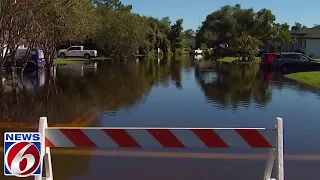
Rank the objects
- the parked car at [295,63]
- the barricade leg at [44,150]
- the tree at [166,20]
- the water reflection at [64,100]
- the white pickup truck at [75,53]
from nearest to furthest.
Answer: the barricade leg at [44,150] → the water reflection at [64,100] → the parked car at [295,63] → the white pickup truck at [75,53] → the tree at [166,20]

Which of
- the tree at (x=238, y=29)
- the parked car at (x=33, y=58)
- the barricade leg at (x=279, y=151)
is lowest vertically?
the barricade leg at (x=279, y=151)

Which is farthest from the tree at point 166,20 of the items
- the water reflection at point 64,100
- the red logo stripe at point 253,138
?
the red logo stripe at point 253,138

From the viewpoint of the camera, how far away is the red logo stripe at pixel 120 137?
4.80 metres

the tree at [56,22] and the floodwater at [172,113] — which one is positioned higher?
the tree at [56,22]

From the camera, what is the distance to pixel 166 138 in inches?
188

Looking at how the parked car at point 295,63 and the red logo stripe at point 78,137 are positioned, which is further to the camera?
the parked car at point 295,63

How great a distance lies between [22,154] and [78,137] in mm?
623

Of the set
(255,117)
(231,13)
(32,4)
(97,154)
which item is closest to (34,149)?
(97,154)

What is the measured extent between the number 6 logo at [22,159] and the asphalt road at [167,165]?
7.38 feet

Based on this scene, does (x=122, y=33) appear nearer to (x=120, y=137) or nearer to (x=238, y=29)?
(x=238, y=29)

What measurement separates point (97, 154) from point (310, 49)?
212 ft

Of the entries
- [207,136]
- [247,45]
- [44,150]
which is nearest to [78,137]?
[44,150]

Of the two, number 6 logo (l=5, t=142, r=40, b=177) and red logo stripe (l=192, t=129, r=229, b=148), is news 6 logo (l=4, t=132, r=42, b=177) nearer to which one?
number 6 logo (l=5, t=142, r=40, b=177)

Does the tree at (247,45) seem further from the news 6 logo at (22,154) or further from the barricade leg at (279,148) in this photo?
the news 6 logo at (22,154)
